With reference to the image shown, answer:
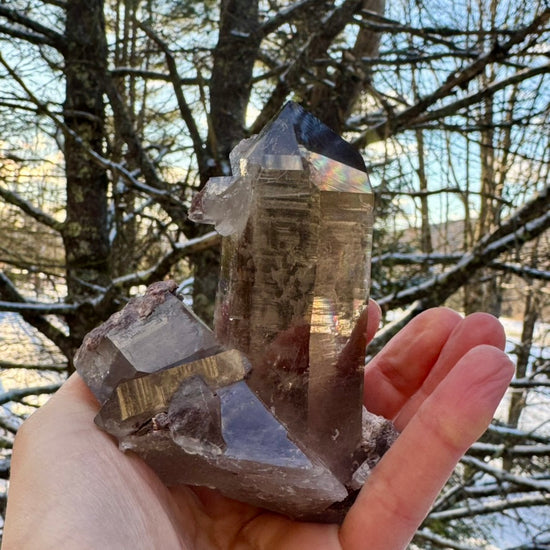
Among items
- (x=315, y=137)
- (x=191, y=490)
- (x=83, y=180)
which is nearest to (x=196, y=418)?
(x=191, y=490)

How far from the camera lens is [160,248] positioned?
4.85 metres

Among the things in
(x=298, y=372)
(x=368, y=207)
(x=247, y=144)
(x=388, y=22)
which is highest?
(x=388, y=22)

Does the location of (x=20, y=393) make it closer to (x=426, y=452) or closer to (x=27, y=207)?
(x=27, y=207)

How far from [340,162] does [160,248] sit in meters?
3.87

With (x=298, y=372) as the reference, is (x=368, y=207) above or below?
above

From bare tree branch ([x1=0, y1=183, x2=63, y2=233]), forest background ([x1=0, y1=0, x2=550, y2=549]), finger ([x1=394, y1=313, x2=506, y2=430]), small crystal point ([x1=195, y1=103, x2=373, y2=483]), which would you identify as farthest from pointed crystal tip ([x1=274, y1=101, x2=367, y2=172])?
bare tree branch ([x1=0, y1=183, x2=63, y2=233])

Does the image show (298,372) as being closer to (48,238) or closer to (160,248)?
(160,248)

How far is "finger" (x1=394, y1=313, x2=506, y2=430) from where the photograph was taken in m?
1.27

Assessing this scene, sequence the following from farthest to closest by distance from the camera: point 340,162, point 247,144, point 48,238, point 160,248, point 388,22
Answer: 1. point 48,238
2. point 160,248
3. point 388,22
4. point 247,144
5. point 340,162

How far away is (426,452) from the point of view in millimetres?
1019

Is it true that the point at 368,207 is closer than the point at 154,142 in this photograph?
Result: Yes

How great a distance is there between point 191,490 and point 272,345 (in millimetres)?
426

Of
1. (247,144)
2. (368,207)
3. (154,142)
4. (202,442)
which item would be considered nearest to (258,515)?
(202,442)

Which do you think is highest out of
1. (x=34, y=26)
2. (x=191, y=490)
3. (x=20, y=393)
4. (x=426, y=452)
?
(x=34, y=26)
